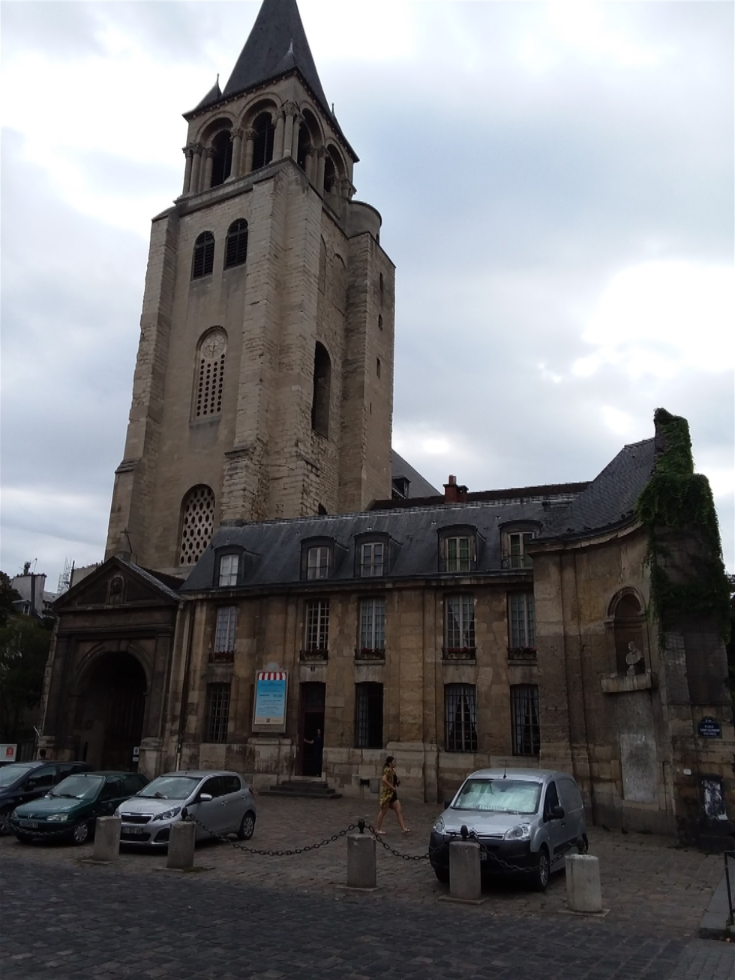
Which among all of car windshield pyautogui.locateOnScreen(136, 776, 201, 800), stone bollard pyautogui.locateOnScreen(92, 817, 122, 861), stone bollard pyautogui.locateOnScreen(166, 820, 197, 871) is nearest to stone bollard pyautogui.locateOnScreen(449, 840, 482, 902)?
stone bollard pyautogui.locateOnScreen(166, 820, 197, 871)

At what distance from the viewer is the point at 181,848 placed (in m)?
11.2

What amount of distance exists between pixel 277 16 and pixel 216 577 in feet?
138

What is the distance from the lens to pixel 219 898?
369 inches

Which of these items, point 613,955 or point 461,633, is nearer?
point 613,955

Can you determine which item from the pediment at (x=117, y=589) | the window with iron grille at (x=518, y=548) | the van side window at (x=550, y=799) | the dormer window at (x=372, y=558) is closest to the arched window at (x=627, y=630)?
the window with iron grille at (x=518, y=548)

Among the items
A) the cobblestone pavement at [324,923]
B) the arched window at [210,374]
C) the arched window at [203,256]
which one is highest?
the arched window at [203,256]

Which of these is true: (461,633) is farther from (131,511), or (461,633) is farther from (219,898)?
(131,511)

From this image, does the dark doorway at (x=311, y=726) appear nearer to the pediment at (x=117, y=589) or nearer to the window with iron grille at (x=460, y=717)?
the window with iron grille at (x=460, y=717)

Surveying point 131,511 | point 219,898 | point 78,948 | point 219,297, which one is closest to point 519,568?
point 219,898

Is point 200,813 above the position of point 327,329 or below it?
below

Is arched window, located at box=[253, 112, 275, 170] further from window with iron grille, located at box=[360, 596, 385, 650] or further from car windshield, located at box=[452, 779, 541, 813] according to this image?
car windshield, located at box=[452, 779, 541, 813]

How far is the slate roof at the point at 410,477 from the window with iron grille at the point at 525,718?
31976 millimetres

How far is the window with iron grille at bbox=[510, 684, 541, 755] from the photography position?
65.9 feet

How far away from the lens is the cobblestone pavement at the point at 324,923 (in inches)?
264
